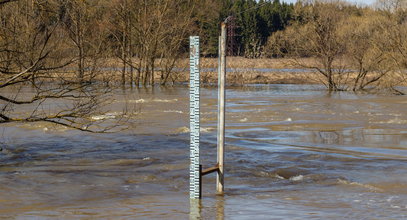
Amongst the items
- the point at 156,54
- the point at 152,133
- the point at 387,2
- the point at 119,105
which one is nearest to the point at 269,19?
the point at 387,2

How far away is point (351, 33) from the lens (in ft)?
122

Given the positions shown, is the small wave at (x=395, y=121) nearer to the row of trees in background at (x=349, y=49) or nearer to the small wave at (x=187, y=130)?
the small wave at (x=187, y=130)

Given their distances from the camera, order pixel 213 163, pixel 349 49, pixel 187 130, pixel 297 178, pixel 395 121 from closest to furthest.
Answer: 1. pixel 297 178
2. pixel 213 163
3. pixel 187 130
4. pixel 395 121
5. pixel 349 49

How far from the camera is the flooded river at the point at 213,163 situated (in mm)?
8328

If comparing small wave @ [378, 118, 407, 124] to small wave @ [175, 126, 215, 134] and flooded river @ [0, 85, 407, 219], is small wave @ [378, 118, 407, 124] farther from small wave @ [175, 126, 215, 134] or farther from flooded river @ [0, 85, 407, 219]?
small wave @ [175, 126, 215, 134]

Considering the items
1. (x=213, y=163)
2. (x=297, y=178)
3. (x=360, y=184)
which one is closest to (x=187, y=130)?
(x=213, y=163)

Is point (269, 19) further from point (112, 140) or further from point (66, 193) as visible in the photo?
point (66, 193)

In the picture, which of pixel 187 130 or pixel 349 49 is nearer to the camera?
pixel 187 130

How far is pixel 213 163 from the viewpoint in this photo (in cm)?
1233

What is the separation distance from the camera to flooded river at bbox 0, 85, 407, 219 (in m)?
8.33

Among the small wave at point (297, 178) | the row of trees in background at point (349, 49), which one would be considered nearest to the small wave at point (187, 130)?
the small wave at point (297, 178)

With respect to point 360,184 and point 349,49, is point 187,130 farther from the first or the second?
point 349,49

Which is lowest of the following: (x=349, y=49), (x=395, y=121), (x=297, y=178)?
(x=297, y=178)

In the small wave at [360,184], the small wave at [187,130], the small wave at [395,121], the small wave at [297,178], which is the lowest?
the small wave at [297,178]
